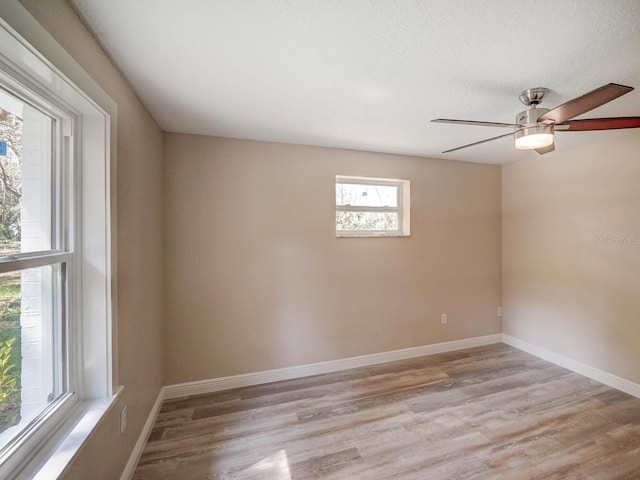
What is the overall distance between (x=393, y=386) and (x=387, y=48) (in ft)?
8.74

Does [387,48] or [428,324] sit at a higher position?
[387,48]

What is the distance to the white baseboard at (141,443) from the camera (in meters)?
1.53

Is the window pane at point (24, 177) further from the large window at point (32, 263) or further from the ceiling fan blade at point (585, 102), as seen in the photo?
the ceiling fan blade at point (585, 102)

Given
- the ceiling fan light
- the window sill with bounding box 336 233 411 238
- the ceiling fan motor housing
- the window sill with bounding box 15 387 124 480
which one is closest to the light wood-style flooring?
the window sill with bounding box 15 387 124 480

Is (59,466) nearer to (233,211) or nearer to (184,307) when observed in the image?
(184,307)

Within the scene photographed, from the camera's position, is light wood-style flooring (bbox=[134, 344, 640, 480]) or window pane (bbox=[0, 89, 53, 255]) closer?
window pane (bbox=[0, 89, 53, 255])

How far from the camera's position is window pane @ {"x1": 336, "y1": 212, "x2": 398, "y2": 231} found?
9.65 feet

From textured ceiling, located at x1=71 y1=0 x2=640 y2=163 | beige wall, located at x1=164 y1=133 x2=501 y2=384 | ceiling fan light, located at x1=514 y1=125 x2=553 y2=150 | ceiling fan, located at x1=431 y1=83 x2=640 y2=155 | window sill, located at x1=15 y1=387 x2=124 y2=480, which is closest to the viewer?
window sill, located at x1=15 y1=387 x2=124 y2=480

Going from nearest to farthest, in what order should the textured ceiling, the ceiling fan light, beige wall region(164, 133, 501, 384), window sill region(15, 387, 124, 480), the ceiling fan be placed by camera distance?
window sill region(15, 387, 124, 480) < the textured ceiling < the ceiling fan < the ceiling fan light < beige wall region(164, 133, 501, 384)

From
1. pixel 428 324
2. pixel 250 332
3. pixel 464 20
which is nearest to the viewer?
pixel 464 20

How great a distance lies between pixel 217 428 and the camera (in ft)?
6.53

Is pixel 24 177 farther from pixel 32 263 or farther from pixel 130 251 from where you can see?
pixel 130 251

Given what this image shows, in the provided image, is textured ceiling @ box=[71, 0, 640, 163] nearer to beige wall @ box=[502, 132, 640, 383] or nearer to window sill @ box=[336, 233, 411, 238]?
beige wall @ box=[502, 132, 640, 383]

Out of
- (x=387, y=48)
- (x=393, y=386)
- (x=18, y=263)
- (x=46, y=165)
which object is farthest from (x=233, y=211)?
(x=393, y=386)
